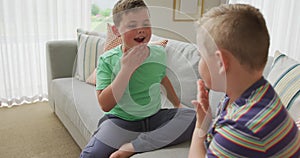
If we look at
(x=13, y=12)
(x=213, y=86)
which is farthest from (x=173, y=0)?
(x=213, y=86)

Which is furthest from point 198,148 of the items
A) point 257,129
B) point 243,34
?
point 243,34

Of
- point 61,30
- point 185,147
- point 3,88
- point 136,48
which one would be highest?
point 136,48

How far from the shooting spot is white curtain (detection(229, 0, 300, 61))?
296 centimetres

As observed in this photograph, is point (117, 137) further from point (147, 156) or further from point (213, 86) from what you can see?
point (213, 86)

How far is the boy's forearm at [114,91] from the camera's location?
1.21 m

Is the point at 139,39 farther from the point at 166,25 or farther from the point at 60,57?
the point at 60,57

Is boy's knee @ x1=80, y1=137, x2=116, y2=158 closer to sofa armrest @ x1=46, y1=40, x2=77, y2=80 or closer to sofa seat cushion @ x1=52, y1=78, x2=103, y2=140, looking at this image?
sofa seat cushion @ x1=52, y1=78, x2=103, y2=140

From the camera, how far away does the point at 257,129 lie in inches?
30.5

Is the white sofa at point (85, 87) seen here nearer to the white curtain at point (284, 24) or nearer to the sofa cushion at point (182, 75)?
the sofa cushion at point (182, 75)

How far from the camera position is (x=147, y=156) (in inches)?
51.0

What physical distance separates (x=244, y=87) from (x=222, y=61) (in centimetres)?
10

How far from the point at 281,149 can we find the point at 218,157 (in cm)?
16

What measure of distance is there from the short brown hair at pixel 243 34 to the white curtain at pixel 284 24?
2432 mm

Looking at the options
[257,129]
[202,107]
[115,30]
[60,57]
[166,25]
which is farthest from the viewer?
[60,57]
